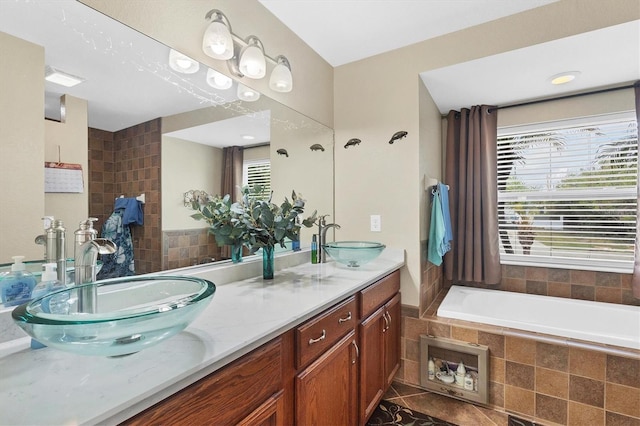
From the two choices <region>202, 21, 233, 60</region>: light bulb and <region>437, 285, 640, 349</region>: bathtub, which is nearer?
<region>202, 21, 233, 60</region>: light bulb

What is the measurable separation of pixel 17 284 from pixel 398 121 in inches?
85.2

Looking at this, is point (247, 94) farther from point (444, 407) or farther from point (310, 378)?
point (444, 407)

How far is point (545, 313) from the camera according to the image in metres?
2.45

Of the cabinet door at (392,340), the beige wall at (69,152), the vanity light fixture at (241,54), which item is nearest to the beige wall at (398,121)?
the cabinet door at (392,340)

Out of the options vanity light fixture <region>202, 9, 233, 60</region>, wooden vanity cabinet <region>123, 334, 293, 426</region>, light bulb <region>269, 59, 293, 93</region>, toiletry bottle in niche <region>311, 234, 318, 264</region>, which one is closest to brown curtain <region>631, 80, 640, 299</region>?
toiletry bottle in niche <region>311, 234, 318, 264</region>

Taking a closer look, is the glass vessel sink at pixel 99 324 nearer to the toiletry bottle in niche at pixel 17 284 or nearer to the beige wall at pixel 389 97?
the toiletry bottle in niche at pixel 17 284

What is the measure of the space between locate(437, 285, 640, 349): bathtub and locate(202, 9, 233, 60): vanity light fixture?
2.13 metres

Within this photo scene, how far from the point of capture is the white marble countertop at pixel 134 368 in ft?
1.92

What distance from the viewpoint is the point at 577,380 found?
1751mm

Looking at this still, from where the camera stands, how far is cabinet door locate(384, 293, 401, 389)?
198 cm

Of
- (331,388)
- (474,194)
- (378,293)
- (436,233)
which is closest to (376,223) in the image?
(436,233)

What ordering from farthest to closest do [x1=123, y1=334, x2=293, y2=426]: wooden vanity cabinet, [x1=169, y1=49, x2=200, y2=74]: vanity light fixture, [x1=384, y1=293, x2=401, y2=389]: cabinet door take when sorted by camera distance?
[x1=384, y1=293, x2=401, y2=389]: cabinet door < [x1=169, y1=49, x2=200, y2=74]: vanity light fixture < [x1=123, y1=334, x2=293, y2=426]: wooden vanity cabinet

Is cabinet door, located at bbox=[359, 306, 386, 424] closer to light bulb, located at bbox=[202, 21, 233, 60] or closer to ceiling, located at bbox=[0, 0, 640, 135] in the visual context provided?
ceiling, located at bbox=[0, 0, 640, 135]

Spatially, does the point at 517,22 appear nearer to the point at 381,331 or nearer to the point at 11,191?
the point at 381,331
